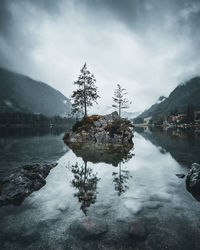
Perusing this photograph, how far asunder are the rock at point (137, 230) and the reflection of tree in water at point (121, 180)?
308 cm

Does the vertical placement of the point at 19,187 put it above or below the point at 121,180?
above

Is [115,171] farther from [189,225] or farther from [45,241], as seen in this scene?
[45,241]

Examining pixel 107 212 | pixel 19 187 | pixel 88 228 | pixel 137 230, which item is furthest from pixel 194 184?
pixel 19 187

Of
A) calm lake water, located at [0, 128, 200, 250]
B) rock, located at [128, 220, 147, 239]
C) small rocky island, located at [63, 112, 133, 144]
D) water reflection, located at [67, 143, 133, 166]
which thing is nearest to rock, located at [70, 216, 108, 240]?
calm lake water, located at [0, 128, 200, 250]

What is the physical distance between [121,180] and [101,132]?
22.0 metres

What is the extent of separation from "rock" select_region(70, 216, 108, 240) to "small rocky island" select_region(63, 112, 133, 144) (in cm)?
2563

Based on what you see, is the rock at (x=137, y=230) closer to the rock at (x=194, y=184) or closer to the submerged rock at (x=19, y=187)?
the rock at (x=194, y=184)

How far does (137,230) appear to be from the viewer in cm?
589

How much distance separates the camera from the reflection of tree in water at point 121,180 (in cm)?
1004

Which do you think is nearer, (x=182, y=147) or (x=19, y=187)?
(x=19, y=187)

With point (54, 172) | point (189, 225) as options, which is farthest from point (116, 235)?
point (54, 172)

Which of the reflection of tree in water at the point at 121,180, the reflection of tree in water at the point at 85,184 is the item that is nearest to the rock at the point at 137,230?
the reflection of tree in water at the point at 85,184

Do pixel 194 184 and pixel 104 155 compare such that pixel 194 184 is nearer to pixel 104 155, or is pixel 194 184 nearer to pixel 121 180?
pixel 121 180

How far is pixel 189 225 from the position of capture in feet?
20.9
